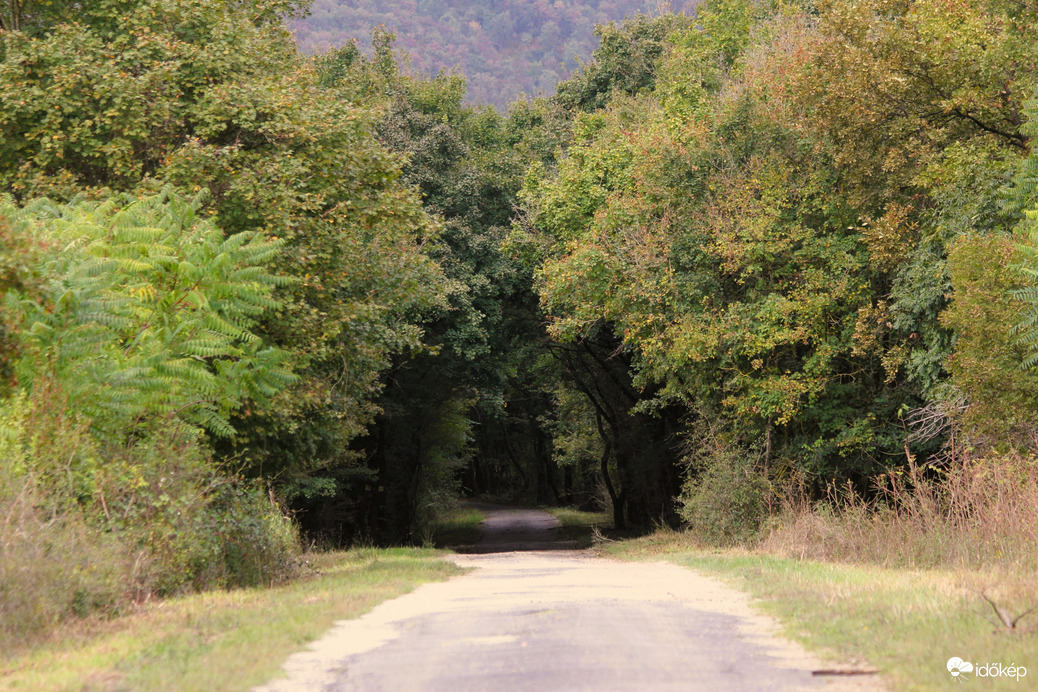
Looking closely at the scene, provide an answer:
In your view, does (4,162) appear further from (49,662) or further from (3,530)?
(49,662)

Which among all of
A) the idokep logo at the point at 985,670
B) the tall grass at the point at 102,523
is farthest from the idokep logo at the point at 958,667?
the tall grass at the point at 102,523

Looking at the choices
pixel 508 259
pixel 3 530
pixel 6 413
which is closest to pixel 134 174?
pixel 6 413

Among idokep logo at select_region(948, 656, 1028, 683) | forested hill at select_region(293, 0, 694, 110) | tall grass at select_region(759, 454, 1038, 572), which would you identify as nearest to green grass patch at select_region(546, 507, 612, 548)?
tall grass at select_region(759, 454, 1038, 572)

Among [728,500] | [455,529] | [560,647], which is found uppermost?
[728,500]

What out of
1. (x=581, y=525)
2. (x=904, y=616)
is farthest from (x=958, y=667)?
(x=581, y=525)

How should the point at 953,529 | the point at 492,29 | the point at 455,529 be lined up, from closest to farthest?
1. the point at 953,529
2. the point at 455,529
3. the point at 492,29

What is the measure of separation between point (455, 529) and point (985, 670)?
145 ft

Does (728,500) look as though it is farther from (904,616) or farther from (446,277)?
(904,616)

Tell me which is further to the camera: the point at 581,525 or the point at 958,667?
the point at 581,525

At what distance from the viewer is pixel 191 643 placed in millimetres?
8508

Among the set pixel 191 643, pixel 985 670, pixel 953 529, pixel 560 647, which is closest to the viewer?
pixel 985 670

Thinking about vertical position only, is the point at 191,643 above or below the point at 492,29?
below

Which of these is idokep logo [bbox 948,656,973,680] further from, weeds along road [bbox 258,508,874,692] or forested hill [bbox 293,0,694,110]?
forested hill [bbox 293,0,694,110]

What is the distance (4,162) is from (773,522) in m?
17.5
